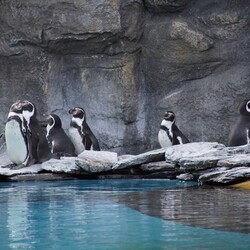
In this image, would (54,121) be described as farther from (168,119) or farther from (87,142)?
(168,119)

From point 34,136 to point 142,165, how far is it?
78.4 inches

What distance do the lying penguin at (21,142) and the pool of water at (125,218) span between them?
7.88ft

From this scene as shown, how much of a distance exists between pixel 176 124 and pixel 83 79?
1506 millimetres

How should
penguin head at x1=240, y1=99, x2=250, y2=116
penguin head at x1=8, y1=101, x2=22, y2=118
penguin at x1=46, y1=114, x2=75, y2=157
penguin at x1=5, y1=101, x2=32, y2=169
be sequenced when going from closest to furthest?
penguin at x1=5, y1=101, x2=32, y2=169
penguin head at x1=8, y1=101, x2=22, y2=118
penguin head at x1=240, y1=99, x2=250, y2=116
penguin at x1=46, y1=114, x2=75, y2=157

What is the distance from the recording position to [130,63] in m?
11.8

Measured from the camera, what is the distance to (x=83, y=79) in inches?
472

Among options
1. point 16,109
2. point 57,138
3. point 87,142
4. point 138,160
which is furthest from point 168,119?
point 16,109

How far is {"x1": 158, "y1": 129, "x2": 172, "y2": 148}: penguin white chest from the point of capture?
11672 millimetres

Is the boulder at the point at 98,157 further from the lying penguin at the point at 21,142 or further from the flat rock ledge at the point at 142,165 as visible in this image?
the lying penguin at the point at 21,142

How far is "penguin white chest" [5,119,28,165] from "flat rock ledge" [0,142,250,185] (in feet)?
1.71

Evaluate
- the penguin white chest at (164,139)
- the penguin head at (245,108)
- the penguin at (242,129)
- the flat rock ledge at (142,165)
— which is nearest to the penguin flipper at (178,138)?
the penguin white chest at (164,139)

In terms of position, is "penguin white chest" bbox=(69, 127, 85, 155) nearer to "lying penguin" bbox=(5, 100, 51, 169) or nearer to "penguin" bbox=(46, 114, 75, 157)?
"penguin" bbox=(46, 114, 75, 157)

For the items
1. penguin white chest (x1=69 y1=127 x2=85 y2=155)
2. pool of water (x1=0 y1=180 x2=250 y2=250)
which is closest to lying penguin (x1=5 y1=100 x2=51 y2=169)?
penguin white chest (x1=69 y1=127 x2=85 y2=155)

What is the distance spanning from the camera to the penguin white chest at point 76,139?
1192 cm
